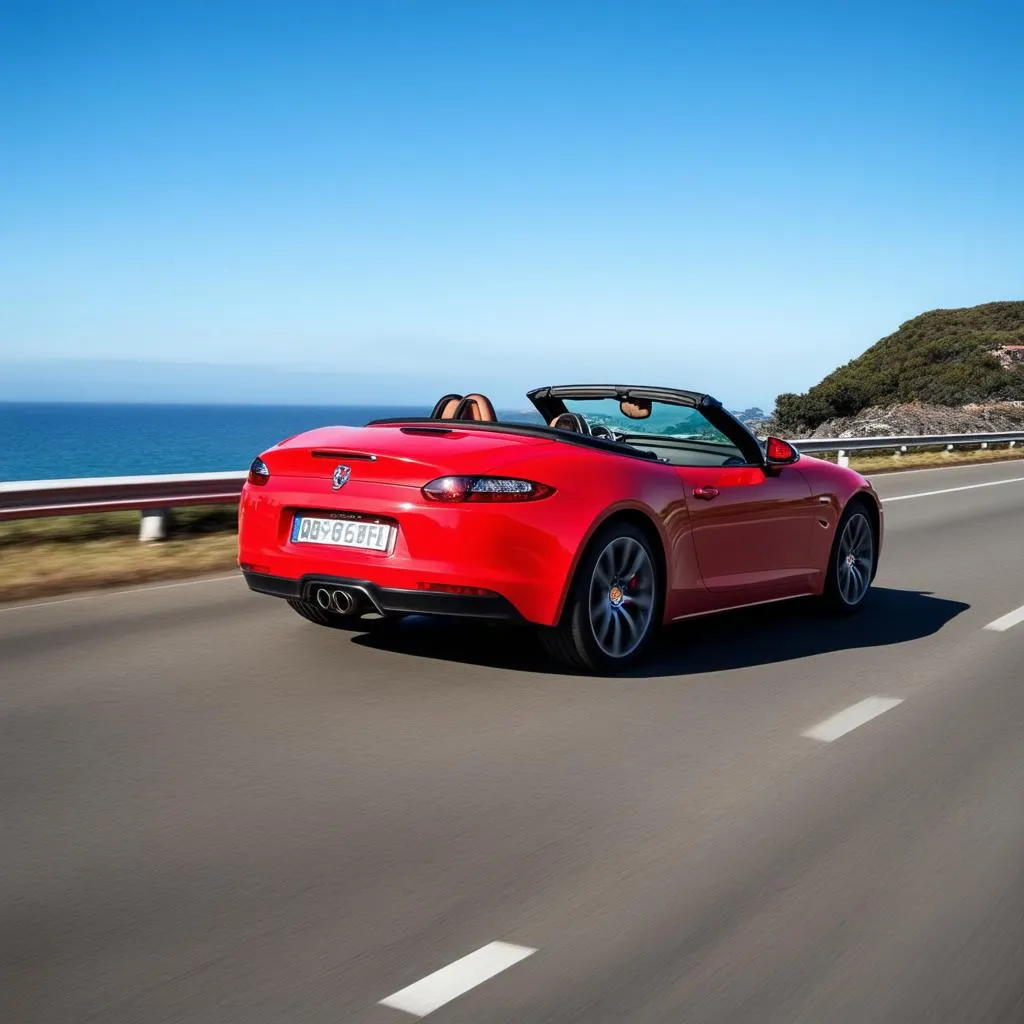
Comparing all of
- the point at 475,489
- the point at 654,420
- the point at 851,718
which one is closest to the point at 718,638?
the point at 654,420

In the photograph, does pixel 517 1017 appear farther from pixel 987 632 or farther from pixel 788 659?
pixel 987 632

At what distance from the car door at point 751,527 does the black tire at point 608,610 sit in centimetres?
42

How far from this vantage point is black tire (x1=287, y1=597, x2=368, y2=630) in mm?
7387

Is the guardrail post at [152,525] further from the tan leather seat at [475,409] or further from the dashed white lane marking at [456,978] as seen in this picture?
the dashed white lane marking at [456,978]

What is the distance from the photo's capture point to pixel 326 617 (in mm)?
Result: 7418

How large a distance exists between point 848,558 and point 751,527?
55.0 inches

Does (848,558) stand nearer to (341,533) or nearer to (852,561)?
(852,561)

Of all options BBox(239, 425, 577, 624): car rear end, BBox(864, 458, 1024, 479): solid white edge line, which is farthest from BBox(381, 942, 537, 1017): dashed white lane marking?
BBox(864, 458, 1024, 479): solid white edge line

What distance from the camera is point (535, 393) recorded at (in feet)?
25.5

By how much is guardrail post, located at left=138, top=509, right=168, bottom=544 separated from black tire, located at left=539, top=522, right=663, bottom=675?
6388mm

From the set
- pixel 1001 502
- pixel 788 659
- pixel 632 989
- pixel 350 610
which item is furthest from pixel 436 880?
pixel 1001 502

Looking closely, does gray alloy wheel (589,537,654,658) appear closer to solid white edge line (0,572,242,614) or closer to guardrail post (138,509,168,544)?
solid white edge line (0,572,242,614)

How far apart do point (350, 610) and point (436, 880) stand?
8.02 ft

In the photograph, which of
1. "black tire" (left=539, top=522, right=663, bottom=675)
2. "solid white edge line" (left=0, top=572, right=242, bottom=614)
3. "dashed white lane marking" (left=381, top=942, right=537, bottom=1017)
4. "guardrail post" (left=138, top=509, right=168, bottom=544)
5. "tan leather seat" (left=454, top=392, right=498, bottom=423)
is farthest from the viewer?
"guardrail post" (left=138, top=509, right=168, bottom=544)
